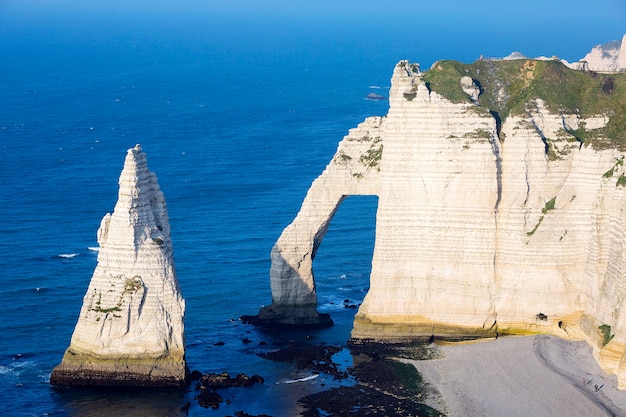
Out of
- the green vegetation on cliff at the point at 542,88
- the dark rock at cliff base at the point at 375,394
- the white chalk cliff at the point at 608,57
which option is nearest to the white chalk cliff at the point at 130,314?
the dark rock at cliff base at the point at 375,394

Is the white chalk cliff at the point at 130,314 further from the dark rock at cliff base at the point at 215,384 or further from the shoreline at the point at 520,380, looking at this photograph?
the shoreline at the point at 520,380

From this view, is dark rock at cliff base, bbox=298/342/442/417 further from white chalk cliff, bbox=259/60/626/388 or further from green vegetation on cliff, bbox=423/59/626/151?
green vegetation on cliff, bbox=423/59/626/151

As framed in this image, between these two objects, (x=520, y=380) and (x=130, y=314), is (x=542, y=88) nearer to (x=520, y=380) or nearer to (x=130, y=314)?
(x=520, y=380)

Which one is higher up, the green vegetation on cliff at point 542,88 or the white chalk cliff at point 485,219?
the green vegetation on cliff at point 542,88

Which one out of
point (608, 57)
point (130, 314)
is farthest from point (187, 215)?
point (608, 57)

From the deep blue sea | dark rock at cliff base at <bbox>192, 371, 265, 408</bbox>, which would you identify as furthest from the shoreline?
dark rock at cliff base at <bbox>192, 371, 265, 408</bbox>
